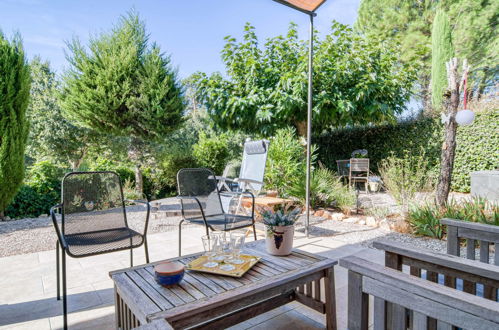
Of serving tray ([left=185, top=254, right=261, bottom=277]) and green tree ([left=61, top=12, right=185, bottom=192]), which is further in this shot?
green tree ([left=61, top=12, right=185, bottom=192])

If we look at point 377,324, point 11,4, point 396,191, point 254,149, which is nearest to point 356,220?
point 396,191

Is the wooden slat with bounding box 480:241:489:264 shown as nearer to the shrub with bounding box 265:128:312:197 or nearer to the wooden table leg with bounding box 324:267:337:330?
the wooden table leg with bounding box 324:267:337:330

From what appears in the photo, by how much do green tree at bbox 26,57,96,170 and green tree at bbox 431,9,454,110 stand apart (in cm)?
1237

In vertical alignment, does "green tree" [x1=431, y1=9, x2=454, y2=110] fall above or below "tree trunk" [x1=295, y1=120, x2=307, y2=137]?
above

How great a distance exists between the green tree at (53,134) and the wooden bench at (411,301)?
1101cm

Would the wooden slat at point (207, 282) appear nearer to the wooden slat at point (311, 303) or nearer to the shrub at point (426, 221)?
the wooden slat at point (311, 303)

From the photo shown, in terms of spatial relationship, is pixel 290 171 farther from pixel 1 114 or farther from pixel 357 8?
pixel 357 8

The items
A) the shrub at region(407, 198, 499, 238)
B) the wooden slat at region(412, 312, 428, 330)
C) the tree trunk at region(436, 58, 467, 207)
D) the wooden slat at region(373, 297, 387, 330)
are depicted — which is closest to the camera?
the wooden slat at region(412, 312, 428, 330)

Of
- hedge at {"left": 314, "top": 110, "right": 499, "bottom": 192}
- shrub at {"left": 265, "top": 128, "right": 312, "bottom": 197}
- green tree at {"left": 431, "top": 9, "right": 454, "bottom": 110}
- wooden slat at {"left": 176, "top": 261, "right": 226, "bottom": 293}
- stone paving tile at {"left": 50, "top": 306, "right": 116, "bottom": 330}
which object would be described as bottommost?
stone paving tile at {"left": 50, "top": 306, "right": 116, "bottom": 330}

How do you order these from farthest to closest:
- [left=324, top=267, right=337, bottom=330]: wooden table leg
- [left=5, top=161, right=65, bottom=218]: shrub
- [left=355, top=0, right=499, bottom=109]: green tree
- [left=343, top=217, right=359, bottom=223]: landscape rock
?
[left=355, top=0, right=499, bottom=109]: green tree → [left=5, top=161, right=65, bottom=218]: shrub → [left=343, top=217, right=359, bottom=223]: landscape rock → [left=324, top=267, right=337, bottom=330]: wooden table leg

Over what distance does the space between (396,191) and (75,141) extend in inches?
402

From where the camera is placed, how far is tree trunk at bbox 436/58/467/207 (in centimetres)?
408

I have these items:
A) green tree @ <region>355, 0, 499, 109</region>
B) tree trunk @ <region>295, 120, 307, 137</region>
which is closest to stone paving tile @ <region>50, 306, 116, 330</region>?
tree trunk @ <region>295, 120, 307, 137</region>

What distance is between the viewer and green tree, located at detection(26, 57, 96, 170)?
32.0ft
